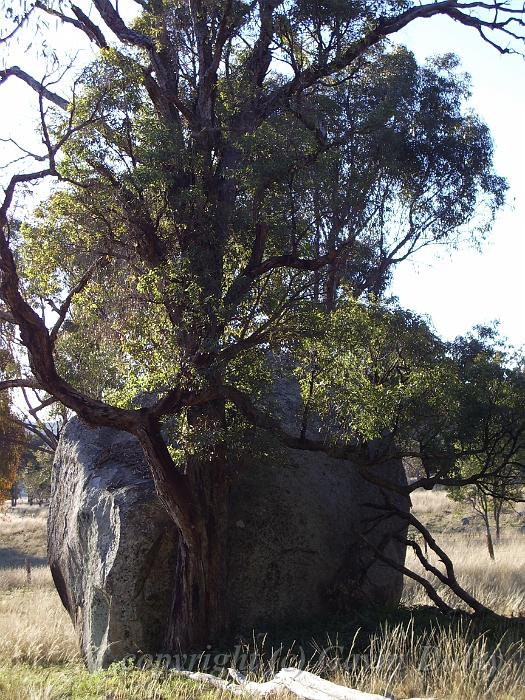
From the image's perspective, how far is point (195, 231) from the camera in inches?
426

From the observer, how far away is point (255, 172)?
10.3 m

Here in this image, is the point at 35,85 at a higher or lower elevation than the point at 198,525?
higher

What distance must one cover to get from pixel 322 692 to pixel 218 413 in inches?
175

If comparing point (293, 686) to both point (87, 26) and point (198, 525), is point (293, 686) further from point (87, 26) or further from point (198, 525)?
point (87, 26)

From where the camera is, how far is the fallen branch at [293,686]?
7.08 metres

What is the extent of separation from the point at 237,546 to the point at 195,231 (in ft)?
15.3

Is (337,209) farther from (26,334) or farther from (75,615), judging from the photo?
(75,615)

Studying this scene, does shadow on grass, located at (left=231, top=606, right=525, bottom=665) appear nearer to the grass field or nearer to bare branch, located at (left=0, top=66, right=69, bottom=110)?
the grass field

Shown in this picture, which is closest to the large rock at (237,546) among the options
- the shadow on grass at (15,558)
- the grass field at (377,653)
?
the grass field at (377,653)

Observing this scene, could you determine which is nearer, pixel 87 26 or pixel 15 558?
pixel 87 26

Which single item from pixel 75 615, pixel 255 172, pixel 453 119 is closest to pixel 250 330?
pixel 255 172

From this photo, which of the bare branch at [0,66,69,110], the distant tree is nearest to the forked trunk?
the bare branch at [0,66,69,110]

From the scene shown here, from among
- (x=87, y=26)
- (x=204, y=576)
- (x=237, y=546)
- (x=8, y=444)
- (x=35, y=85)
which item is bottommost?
(x=204, y=576)

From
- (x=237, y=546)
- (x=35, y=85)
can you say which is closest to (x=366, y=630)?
(x=237, y=546)
